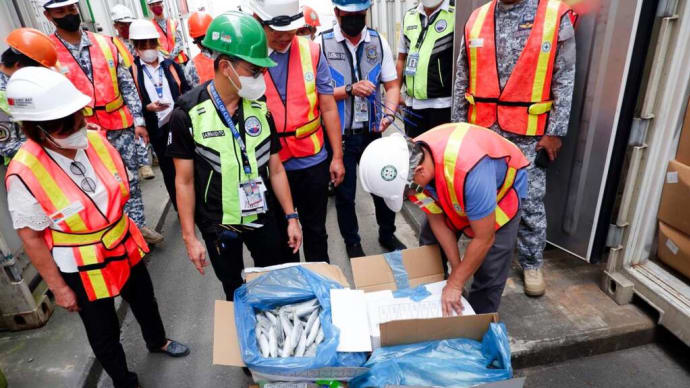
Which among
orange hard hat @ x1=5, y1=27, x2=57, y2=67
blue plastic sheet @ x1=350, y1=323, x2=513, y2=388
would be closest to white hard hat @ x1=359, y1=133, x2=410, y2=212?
blue plastic sheet @ x1=350, y1=323, x2=513, y2=388

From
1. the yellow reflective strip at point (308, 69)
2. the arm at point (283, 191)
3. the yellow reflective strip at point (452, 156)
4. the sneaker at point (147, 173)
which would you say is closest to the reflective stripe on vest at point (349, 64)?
the yellow reflective strip at point (308, 69)

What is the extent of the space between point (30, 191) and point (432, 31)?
268 centimetres

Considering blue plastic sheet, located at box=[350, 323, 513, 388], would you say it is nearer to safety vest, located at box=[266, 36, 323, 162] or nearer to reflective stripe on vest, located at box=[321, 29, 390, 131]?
safety vest, located at box=[266, 36, 323, 162]

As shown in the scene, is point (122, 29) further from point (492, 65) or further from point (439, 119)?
point (492, 65)

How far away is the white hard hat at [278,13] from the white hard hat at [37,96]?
98 cm

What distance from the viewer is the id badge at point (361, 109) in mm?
2955

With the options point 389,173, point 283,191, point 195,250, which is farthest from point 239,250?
point 389,173

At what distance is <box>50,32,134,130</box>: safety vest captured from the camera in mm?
3035

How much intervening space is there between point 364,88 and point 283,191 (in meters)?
1.02

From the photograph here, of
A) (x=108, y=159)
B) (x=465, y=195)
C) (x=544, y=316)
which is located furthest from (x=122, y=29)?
(x=544, y=316)

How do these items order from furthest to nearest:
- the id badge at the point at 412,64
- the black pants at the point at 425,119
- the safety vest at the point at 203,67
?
the safety vest at the point at 203,67, the black pants at the point at 425,119, the id badge at the point at 412,64

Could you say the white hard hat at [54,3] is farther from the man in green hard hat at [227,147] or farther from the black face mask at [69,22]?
the man in green hard hat at [227,147]

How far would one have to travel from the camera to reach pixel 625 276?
2502 millimetres

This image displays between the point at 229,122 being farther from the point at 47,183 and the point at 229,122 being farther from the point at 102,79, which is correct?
the point at 102,79
